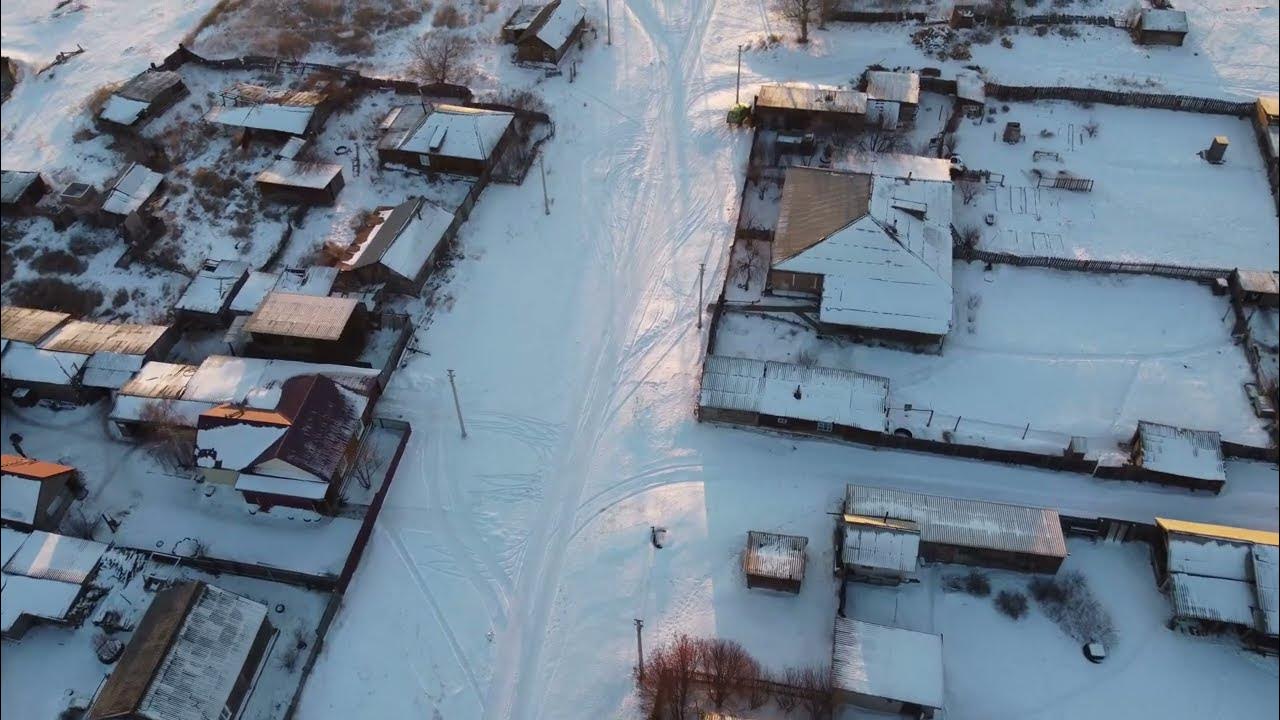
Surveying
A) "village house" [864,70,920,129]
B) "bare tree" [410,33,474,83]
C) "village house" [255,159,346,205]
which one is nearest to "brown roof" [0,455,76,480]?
"village house" [255,159,346,205]

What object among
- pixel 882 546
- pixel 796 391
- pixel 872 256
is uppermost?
pixel 872 256

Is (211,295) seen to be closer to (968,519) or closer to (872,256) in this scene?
(872,256)

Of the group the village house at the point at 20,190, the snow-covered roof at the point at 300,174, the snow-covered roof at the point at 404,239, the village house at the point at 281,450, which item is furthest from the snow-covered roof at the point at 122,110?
the village house at the point at 281,450

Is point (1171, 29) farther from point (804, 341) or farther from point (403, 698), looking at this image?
point (403, 698)

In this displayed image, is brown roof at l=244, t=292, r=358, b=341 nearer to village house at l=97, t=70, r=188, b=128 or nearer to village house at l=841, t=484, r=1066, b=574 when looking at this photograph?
village house at l=97, t=70, r=188, b=128

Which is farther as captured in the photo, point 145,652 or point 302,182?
point 302,182

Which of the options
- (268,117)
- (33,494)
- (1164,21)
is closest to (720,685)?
(33,494)

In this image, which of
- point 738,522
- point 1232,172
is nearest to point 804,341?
point 738,522
